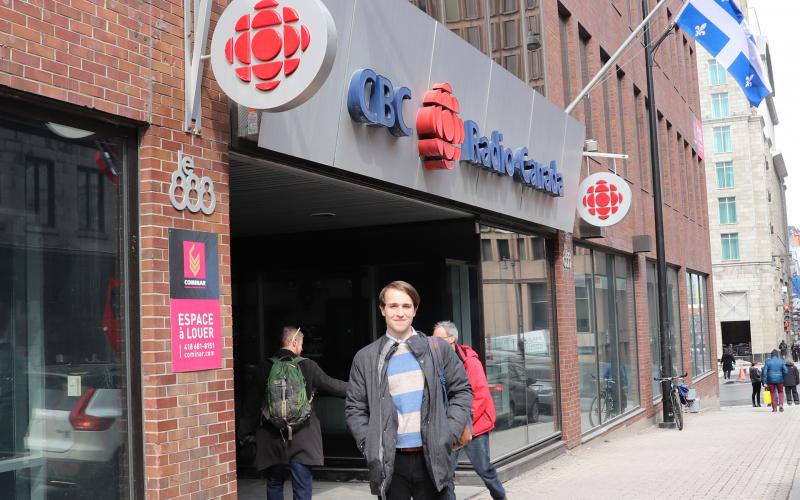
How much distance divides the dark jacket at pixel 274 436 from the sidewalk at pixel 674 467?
11.5 ft

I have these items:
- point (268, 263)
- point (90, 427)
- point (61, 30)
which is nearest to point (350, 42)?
point (61, 30)

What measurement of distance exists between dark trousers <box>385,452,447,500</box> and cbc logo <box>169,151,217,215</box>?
7.02 feet

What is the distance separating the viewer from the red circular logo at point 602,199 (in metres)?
15.1

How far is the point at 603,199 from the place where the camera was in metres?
15.2

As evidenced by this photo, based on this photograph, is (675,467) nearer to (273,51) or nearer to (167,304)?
(167,304)

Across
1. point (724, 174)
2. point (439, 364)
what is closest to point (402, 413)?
point (439, 364)

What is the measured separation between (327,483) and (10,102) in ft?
23.8

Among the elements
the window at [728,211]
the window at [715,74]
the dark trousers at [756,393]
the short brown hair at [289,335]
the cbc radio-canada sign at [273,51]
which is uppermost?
the window at [715,74]

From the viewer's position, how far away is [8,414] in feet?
15.8

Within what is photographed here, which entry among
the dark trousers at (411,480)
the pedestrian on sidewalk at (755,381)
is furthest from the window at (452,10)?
the pedestrian on sidewalk at (755,381)

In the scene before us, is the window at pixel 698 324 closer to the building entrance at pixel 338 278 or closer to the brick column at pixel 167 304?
the building entrance at pixel 338 278

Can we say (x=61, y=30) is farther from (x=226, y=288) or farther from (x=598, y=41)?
(x=598, y=41)

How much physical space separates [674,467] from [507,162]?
14.9ft

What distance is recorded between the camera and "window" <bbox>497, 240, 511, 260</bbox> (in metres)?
12.1
